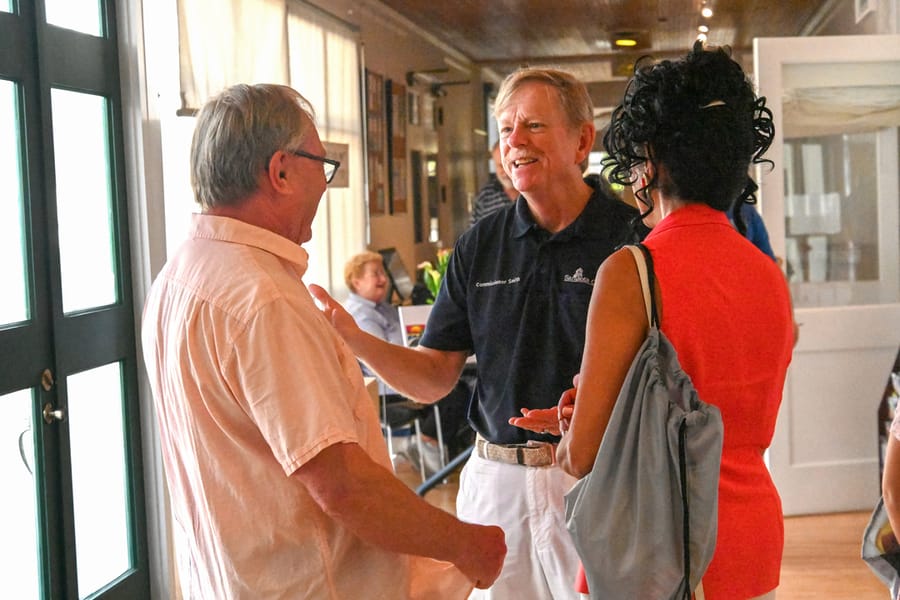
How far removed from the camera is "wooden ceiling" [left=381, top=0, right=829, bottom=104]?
28.3ft

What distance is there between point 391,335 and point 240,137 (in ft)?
15.9

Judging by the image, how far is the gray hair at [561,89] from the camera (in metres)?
2.30

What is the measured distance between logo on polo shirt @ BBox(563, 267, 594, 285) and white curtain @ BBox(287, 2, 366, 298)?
176 inches

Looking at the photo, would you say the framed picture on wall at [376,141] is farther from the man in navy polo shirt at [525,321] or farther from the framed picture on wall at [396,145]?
the man in navy polo shirt at [525,321]

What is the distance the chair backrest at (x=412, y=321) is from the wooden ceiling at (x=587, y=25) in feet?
12.0

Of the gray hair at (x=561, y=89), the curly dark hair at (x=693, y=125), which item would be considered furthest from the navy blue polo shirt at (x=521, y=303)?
the curly dark hair at (x=693, y=125)

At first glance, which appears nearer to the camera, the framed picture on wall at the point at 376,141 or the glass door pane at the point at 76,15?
the glass door pane at the point at 76,15

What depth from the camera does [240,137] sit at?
60.4 inches

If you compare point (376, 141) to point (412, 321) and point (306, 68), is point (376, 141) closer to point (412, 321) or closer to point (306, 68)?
point (306, 68)

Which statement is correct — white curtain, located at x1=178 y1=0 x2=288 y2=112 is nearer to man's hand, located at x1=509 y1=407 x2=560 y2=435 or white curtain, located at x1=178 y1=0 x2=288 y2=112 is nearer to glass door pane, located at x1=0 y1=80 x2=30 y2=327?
glass door pane, located at x1=0 y1=80 x2=30 y2=327

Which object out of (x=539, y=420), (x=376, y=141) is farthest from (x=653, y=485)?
(x=376, y=141)

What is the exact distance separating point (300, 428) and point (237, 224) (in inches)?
13.0

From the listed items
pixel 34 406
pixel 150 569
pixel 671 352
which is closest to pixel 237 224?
pixel 671 352

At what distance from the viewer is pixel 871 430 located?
525 centimetres
